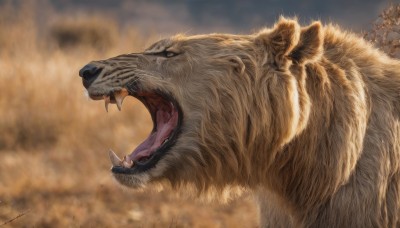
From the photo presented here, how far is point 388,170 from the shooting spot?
12.5 feet

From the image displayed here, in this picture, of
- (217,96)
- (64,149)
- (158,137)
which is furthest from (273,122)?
(64,149)

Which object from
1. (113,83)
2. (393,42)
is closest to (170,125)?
(113,83)

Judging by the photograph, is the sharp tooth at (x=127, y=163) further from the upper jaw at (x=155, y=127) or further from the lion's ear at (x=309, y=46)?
the lion's ear at (x=309, y=46)

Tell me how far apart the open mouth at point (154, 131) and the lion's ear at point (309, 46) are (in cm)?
67

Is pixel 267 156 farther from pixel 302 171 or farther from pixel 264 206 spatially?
pixel 264 206

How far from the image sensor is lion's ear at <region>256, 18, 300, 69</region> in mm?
3770

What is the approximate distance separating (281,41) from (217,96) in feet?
1.42

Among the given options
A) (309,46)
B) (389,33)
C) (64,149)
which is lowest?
(64,149)

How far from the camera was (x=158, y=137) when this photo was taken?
402cm

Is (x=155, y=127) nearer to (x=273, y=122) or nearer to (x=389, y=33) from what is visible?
(x=273, y=122)

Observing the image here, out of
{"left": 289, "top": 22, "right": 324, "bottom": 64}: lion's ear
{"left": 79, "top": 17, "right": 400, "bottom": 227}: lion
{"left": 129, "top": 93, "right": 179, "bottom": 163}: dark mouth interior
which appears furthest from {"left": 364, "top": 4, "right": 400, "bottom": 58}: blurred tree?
{"left": 129, "top": 93, "right": 179, "bottom": 163}: dark mouth interior

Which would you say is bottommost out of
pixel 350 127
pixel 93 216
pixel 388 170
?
pixel 93 216

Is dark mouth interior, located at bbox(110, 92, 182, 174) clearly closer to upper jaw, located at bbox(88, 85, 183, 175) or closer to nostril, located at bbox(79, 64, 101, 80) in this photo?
upper jaw, located at bbox(88, 85, 183, 175)

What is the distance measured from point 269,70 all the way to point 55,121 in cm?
594
